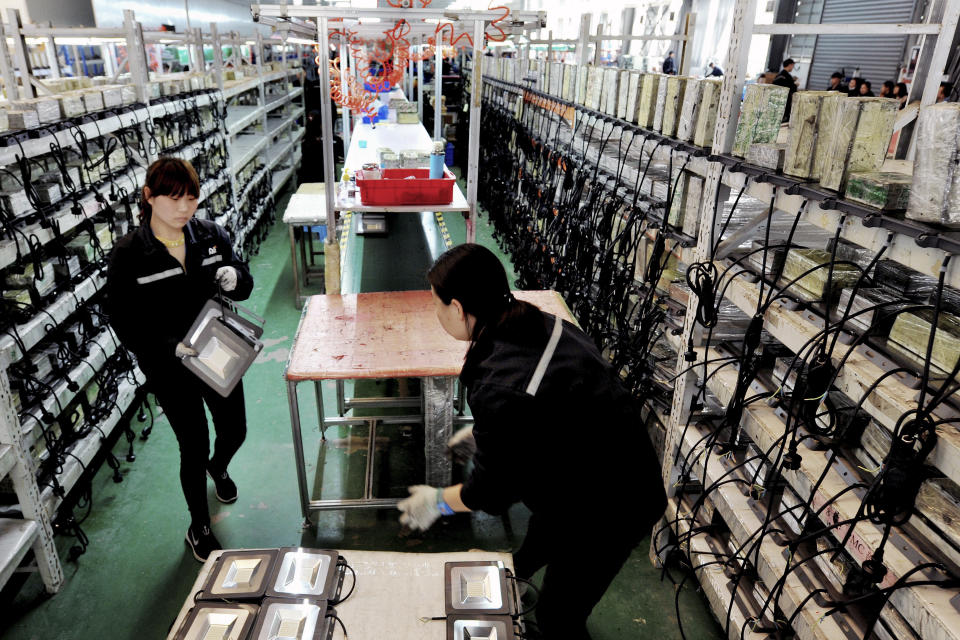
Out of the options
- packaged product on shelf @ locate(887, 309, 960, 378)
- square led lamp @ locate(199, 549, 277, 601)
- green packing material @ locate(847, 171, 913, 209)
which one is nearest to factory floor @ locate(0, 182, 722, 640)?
square led lamp @ locate(199, 549, 277, 601)

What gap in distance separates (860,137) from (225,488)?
294cm

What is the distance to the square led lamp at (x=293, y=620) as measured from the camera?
4.91 feet

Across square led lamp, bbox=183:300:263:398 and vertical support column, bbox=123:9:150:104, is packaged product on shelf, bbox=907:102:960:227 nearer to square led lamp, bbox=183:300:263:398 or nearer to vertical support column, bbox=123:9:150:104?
square led lamp, bbox=183:300:263:398

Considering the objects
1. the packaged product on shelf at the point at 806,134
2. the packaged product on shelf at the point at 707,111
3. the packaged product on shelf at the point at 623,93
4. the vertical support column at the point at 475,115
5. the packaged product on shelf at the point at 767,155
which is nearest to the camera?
the packaged product on shelf at the point at 806,134

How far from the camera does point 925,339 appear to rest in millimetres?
1451

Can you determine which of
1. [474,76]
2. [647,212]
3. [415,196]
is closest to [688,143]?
[647,212]

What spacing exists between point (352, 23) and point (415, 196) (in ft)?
6.71

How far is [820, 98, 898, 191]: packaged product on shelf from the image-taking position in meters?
1.57

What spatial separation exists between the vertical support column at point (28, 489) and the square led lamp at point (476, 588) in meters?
1.72

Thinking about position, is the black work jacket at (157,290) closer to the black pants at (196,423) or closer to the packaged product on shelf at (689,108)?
the black pants at (196,423)

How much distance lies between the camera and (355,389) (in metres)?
4.05

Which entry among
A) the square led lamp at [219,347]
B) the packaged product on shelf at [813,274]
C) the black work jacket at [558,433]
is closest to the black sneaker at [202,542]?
the square led lamp at [219,347]

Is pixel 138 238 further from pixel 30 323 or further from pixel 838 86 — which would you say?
pixel 838 86

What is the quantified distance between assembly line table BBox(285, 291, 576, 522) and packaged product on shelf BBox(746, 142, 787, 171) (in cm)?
129
